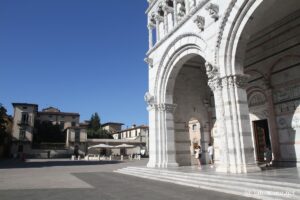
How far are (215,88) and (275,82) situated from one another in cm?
401

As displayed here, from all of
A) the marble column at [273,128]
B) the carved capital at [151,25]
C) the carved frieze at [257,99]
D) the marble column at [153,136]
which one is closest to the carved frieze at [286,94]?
the marble column at [273,128]

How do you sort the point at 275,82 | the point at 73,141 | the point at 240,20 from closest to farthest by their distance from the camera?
the point at 240,20 < the point at 275,82 < the point at 73,141

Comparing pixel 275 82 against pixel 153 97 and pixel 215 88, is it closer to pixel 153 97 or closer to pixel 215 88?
pixel 215 88

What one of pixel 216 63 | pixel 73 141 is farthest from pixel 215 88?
pixel 73 141

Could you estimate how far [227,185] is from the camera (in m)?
7.24

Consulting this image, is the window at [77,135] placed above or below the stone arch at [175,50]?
below

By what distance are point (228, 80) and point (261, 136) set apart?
17.4ft

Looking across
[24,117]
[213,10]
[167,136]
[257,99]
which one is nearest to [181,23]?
[213,10]

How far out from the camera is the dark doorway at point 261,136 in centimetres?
1264

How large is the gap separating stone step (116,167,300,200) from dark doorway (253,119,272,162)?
210 inches

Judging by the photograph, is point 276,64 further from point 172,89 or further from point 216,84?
point 172,89

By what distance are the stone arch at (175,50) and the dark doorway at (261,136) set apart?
4.92m

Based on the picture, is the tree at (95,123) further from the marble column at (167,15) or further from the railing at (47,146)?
the marble column at (167,15)

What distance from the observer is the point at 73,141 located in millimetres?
47812
